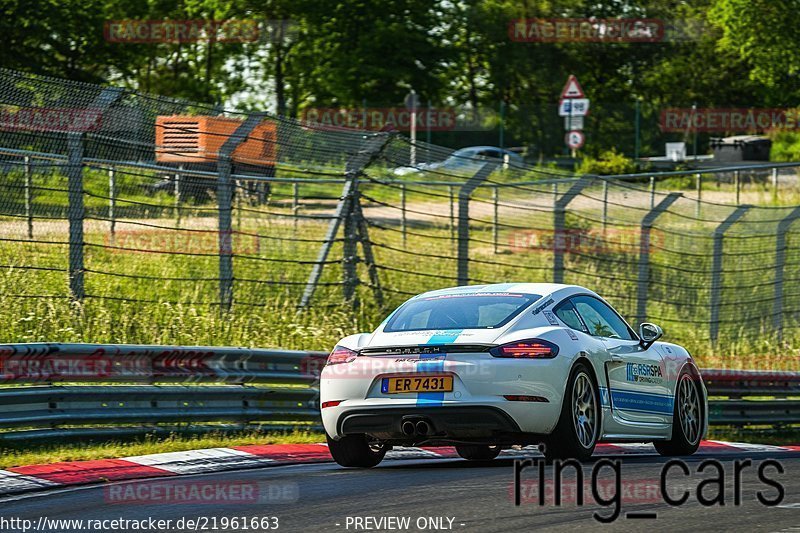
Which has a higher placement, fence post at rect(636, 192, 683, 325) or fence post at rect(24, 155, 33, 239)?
fence post at rect(24, 155, 33, 239)

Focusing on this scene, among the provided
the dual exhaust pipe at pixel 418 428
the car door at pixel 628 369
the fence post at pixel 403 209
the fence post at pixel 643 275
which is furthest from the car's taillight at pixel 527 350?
the fence post at pixel 643 275

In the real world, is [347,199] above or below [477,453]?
above

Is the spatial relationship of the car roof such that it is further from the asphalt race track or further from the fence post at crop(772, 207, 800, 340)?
the fence post at crop(772, 207, 800, 340)

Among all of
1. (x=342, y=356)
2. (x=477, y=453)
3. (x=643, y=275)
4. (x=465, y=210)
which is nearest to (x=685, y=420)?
(x=477, y=453)

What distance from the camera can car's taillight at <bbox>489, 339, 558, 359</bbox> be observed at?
9.23m

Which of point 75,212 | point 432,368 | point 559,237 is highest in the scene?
point 75,212

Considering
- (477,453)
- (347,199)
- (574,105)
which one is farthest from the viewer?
(574,105)

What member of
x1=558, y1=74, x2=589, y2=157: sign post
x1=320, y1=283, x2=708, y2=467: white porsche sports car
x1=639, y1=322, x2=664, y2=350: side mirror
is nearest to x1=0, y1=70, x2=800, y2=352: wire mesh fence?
x1=320, y1=283, x2=708, y2=467: white porsche sports car

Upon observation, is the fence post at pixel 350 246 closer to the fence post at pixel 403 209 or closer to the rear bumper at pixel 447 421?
the fence post at pixel 403 209

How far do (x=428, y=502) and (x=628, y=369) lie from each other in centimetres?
316

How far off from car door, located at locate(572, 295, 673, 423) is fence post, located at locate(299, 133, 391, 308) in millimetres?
5630

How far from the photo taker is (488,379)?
913 centimetres

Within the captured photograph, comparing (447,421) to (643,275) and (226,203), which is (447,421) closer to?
(226,203)

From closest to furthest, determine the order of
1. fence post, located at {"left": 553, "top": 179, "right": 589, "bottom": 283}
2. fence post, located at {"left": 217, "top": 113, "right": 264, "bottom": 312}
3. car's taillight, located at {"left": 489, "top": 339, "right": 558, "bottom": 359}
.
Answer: car's taillight, located at {"left": 489, "top": 339, "right": 558, "bottom": 359}
fence post, located at {"left": 217, "top": 113, "right": 264, "bottom": 312}
fence post, located at {"left": 553, "top": 179, "right": 589, "bottom": 283}
